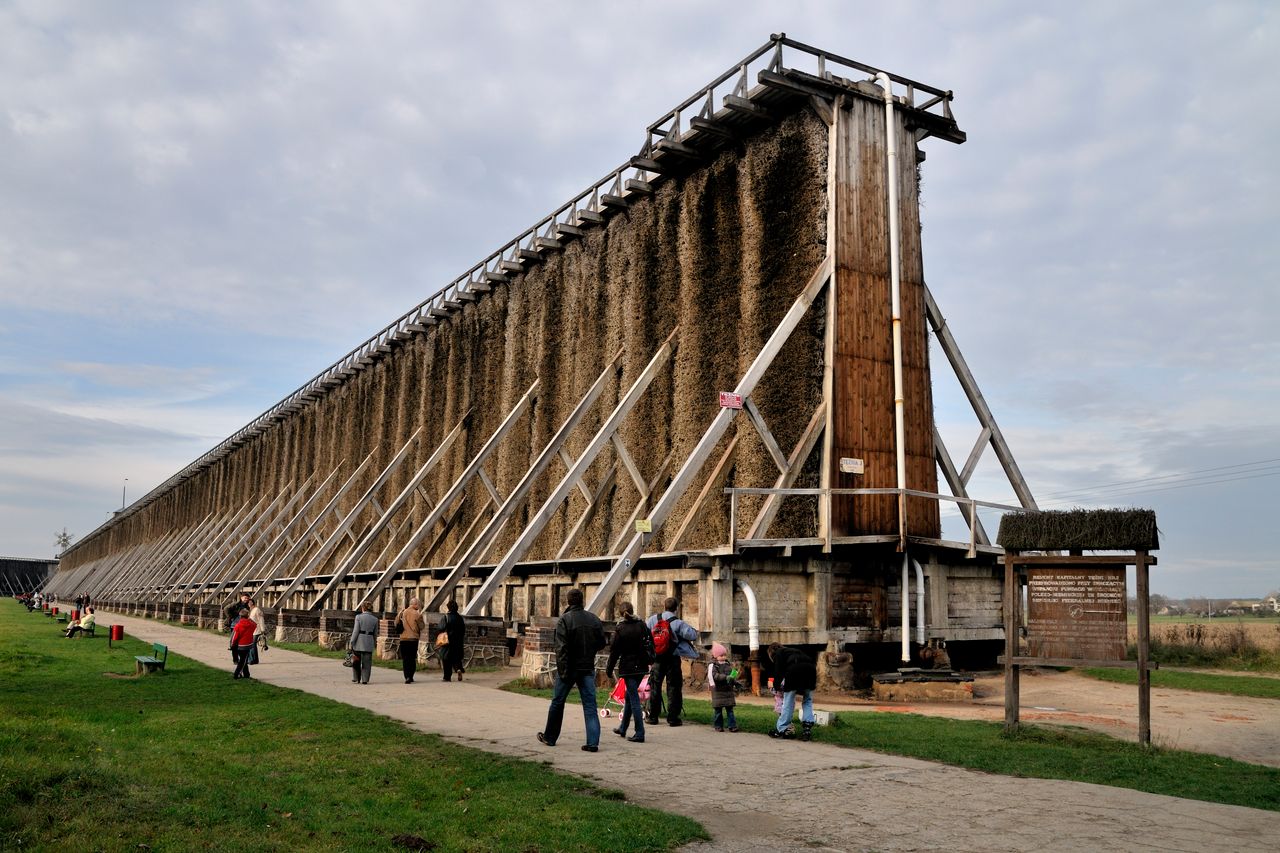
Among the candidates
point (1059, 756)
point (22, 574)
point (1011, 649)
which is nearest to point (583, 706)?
point (1059, 756)

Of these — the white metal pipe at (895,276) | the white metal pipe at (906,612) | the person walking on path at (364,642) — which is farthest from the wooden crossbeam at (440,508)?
the white metal pipe at (906,612)

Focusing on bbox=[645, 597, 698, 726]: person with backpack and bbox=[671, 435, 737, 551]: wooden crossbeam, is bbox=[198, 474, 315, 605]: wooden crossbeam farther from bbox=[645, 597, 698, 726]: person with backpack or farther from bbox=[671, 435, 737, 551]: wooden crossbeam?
bbox=[645, 597, 698, 726]: person with backpack

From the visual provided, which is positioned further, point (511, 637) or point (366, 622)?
point (511, 637)

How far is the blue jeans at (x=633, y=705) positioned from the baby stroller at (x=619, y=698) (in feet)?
1.25

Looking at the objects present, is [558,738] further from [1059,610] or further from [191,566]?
[191,566]

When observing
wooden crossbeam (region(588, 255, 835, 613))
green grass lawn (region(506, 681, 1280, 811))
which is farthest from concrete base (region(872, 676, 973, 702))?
wooden crossbeam (region(588, 255, 835, 613))

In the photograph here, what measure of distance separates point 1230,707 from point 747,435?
9.85 meters

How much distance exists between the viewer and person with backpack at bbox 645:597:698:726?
12477 mm

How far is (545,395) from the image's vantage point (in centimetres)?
3041

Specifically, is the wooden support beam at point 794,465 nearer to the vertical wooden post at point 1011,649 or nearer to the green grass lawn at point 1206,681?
the green grass lawn at point 1206,681

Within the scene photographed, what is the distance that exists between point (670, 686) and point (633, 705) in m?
1.85

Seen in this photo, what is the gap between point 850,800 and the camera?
8047mm

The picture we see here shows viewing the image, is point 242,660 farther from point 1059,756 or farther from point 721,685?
point 1059,756

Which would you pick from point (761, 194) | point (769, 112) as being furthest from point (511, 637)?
point (769, 112)
